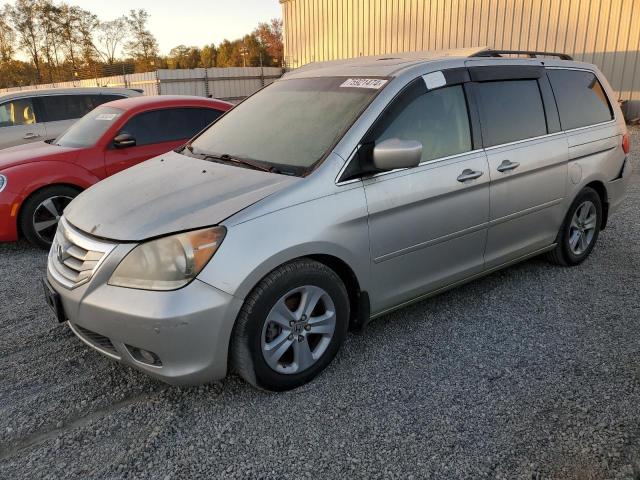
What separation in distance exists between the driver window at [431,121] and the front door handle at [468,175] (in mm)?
139

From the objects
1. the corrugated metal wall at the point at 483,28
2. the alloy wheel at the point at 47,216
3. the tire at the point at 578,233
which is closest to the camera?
the tire at the point at 578,233

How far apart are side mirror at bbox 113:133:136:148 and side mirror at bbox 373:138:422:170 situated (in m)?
3.77

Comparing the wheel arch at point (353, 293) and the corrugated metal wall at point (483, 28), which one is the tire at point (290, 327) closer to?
the wheel arch at point (353, 293)

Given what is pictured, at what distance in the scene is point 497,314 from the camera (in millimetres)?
3807

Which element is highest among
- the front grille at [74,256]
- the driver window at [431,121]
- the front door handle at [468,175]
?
the driver window at [431,121]

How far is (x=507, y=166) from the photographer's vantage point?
3.68 meters

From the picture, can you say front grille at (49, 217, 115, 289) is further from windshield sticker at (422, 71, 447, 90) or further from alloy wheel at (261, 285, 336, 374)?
windshield sticker at (422, 71, 447, 90)

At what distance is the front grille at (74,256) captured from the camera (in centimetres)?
267

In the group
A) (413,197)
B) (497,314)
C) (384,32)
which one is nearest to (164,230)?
(413,197)

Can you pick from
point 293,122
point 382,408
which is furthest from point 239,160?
point 382,408

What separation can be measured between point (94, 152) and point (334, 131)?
368 centimetres

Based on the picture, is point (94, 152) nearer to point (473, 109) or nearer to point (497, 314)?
point (473, 109)

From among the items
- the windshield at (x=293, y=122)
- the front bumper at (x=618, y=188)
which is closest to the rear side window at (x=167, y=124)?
the windshield at (x=293, y=122)

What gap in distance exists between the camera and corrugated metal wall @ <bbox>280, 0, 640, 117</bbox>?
13.0 m
